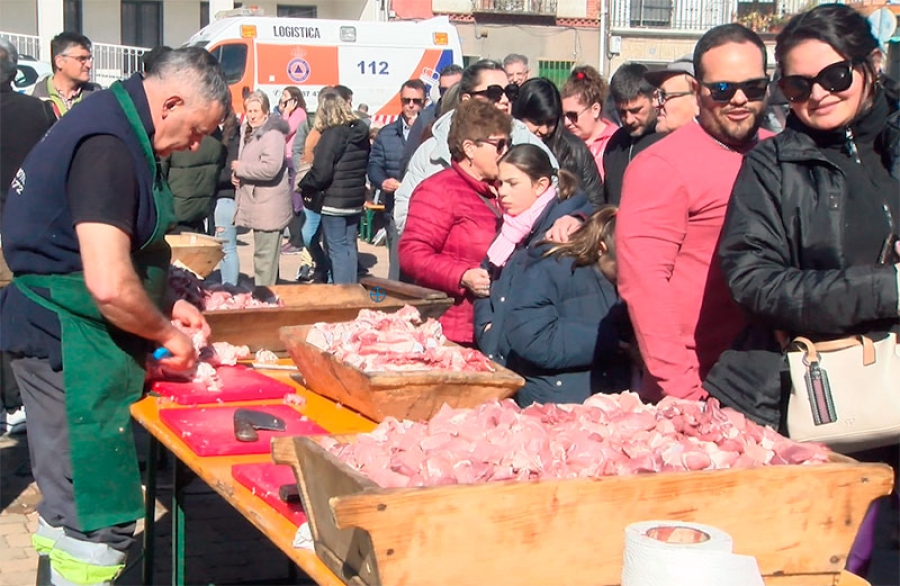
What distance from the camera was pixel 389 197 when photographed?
416 inches

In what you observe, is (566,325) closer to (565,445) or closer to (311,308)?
(311,308)

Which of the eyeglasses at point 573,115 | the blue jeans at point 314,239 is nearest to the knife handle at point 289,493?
the eyeglasses at point 573,115

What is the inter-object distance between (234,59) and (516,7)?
554 inches

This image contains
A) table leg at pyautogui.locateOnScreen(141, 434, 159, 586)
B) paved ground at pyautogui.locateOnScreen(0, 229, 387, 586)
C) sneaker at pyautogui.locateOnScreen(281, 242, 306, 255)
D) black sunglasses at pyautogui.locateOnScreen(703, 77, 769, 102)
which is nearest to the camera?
black sunglasses at pyautogui.locateOnScreen(703, 77, 769, 102)

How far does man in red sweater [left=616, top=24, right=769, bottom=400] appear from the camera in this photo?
11.5ft

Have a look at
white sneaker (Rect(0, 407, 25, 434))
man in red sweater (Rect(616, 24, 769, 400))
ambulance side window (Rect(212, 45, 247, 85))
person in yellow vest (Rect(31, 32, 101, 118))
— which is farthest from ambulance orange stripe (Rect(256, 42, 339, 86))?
man in red sweater (Rect(616, 24, 769, 400))

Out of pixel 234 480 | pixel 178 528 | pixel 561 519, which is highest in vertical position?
pixel 561 519

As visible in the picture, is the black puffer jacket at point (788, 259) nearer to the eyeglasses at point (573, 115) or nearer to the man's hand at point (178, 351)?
the man's hand at point (178, 351)

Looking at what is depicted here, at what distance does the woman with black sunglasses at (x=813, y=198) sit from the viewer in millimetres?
3088

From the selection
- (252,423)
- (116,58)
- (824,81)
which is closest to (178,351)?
(252,423)

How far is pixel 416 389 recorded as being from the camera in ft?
12.0

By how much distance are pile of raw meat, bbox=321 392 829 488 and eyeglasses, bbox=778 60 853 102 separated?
0.83m

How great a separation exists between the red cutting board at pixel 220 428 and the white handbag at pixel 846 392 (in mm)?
1401

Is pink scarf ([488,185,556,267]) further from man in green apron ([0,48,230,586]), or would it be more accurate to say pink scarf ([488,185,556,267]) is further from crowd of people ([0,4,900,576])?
man in green apron ([0,48,230,586])
